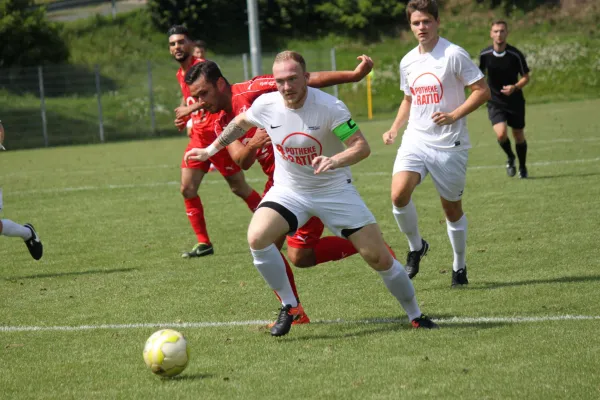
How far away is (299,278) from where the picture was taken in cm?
828

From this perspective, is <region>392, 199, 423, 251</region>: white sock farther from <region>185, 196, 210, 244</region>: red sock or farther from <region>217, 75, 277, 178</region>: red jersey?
<region>185, 196, 210, 244</region>: red sock

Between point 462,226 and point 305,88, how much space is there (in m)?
2.36

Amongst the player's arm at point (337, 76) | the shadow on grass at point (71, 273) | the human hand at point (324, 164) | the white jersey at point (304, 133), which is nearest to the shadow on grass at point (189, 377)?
the human hand at point (324, 164)

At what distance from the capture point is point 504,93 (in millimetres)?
14125

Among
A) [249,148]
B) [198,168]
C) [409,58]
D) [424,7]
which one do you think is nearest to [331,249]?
[249,148]

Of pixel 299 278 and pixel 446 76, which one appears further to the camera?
pixel 299 278

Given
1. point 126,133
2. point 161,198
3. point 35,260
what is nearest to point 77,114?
point 126,133

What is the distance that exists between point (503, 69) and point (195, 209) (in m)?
6.51

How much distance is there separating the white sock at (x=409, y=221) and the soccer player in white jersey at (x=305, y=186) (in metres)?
1.53

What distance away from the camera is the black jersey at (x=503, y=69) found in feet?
47.3

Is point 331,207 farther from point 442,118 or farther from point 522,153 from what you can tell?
point 522,153

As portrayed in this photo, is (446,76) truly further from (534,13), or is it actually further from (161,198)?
(534,13)

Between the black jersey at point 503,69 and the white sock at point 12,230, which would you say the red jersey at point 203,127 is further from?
the black jersey at point 503,69

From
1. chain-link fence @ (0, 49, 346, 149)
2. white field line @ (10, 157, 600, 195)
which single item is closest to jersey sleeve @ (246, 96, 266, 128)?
white field line @ (10, 157, 600, 195)
